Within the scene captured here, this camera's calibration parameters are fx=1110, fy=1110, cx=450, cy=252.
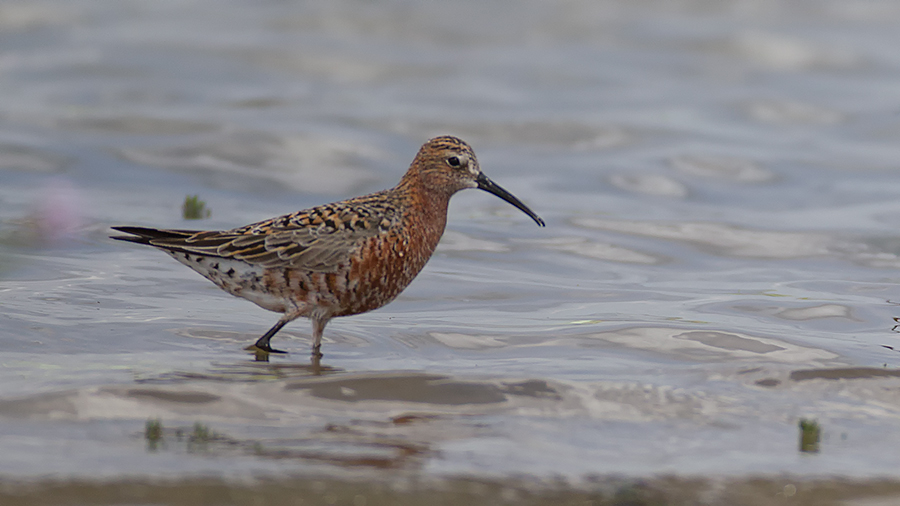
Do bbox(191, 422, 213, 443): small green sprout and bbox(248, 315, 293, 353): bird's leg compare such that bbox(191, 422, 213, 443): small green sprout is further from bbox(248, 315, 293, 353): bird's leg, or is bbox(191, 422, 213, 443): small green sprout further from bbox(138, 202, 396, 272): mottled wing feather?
bbox(138, 202, 396, 272): mottled wing feather

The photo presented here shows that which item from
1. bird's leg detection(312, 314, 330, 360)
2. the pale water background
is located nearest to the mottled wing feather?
bird's leg detection(312, 314, 330, 360)

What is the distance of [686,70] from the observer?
28.5 m

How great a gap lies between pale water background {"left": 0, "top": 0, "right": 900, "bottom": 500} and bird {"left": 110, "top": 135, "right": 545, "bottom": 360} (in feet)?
1.94

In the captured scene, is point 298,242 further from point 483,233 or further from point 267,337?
point 483,233

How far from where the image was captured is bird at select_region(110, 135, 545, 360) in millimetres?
10023

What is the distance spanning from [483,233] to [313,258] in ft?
22.2

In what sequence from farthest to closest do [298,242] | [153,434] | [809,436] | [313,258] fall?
[298,242] → [313,258] → [809,436] → [153,434]

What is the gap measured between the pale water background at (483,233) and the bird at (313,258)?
1.94 feet

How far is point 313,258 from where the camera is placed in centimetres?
1003

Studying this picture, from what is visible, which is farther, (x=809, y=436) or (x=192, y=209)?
(x=192, y=209)

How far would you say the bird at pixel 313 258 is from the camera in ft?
32.9

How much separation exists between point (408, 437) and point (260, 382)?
1.61 metres

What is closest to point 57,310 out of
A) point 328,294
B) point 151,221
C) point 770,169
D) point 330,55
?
point 328,294

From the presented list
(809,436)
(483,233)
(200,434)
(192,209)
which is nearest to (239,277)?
(200,434)
